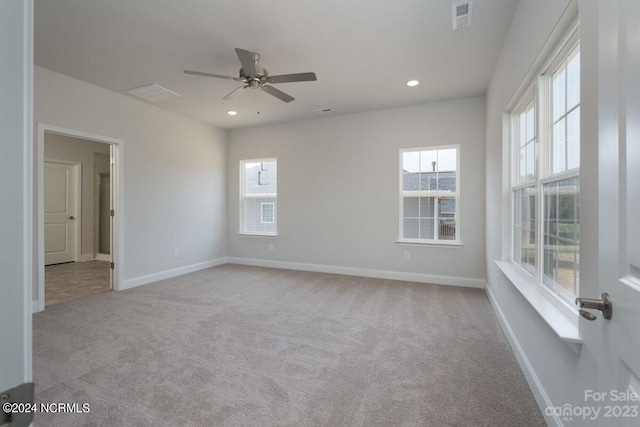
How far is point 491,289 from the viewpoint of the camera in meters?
3.70

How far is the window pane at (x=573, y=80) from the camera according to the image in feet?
5.24

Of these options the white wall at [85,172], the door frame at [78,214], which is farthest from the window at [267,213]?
the door frame at [78,214]

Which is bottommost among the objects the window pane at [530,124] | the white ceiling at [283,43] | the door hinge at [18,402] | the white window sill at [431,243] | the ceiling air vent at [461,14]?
the white window sill at [431,243]

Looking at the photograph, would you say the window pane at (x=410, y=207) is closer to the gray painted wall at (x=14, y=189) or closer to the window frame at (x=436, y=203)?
the window frame at (x=436, y=203)

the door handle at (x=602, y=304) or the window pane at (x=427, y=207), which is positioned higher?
the window pane at (x=427, y=207)

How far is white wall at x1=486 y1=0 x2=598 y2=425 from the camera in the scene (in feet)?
4.41

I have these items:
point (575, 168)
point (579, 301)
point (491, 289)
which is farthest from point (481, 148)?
point (579, 301)

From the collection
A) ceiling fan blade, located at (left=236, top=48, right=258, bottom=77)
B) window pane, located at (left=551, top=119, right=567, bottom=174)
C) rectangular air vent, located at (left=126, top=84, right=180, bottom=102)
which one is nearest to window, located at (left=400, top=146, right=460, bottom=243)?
window pane, located at (left=551, top=119, right=567, bottom=174)

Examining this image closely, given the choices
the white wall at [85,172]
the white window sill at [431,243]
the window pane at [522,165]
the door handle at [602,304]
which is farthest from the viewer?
the white wall at [85,172]

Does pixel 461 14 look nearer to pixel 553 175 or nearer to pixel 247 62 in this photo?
pixel 553 175

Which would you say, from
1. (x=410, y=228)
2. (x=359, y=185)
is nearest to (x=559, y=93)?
(x=410, y=228)

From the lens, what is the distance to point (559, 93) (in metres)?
1.88

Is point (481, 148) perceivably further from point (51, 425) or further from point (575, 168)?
point (51, 425)

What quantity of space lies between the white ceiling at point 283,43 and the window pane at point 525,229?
1542 millimetres
